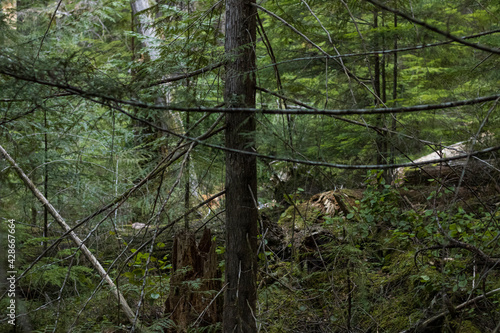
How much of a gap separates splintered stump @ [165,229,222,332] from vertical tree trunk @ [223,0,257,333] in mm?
725

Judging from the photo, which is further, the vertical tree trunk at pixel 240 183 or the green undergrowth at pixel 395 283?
the green undergrowth at pixel 395 283

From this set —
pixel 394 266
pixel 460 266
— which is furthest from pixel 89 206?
pixel 460 266

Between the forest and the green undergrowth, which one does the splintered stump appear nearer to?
the forest

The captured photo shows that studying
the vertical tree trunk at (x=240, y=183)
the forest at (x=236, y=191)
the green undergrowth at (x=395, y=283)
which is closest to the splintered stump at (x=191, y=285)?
the forest at (x=236, y=191)

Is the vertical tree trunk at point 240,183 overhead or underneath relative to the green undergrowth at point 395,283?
overhead

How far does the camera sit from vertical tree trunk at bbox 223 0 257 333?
10.0 ft

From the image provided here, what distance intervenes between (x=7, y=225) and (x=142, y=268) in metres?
1.69

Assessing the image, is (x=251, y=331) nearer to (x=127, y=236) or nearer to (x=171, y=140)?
(x=171, y=140)

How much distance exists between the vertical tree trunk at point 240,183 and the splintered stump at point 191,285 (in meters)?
0.73

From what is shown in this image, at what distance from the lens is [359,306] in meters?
4.15

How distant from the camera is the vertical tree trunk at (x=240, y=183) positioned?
3.05 metres

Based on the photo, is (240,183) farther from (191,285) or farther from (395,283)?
(395,283)

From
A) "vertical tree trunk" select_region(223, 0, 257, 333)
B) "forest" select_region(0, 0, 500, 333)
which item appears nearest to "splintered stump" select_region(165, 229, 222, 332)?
"forest" select_region(0, 0, 500, 333)

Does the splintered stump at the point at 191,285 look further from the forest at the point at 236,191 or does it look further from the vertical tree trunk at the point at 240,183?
the vertical tree trunk at the point at 240,183
